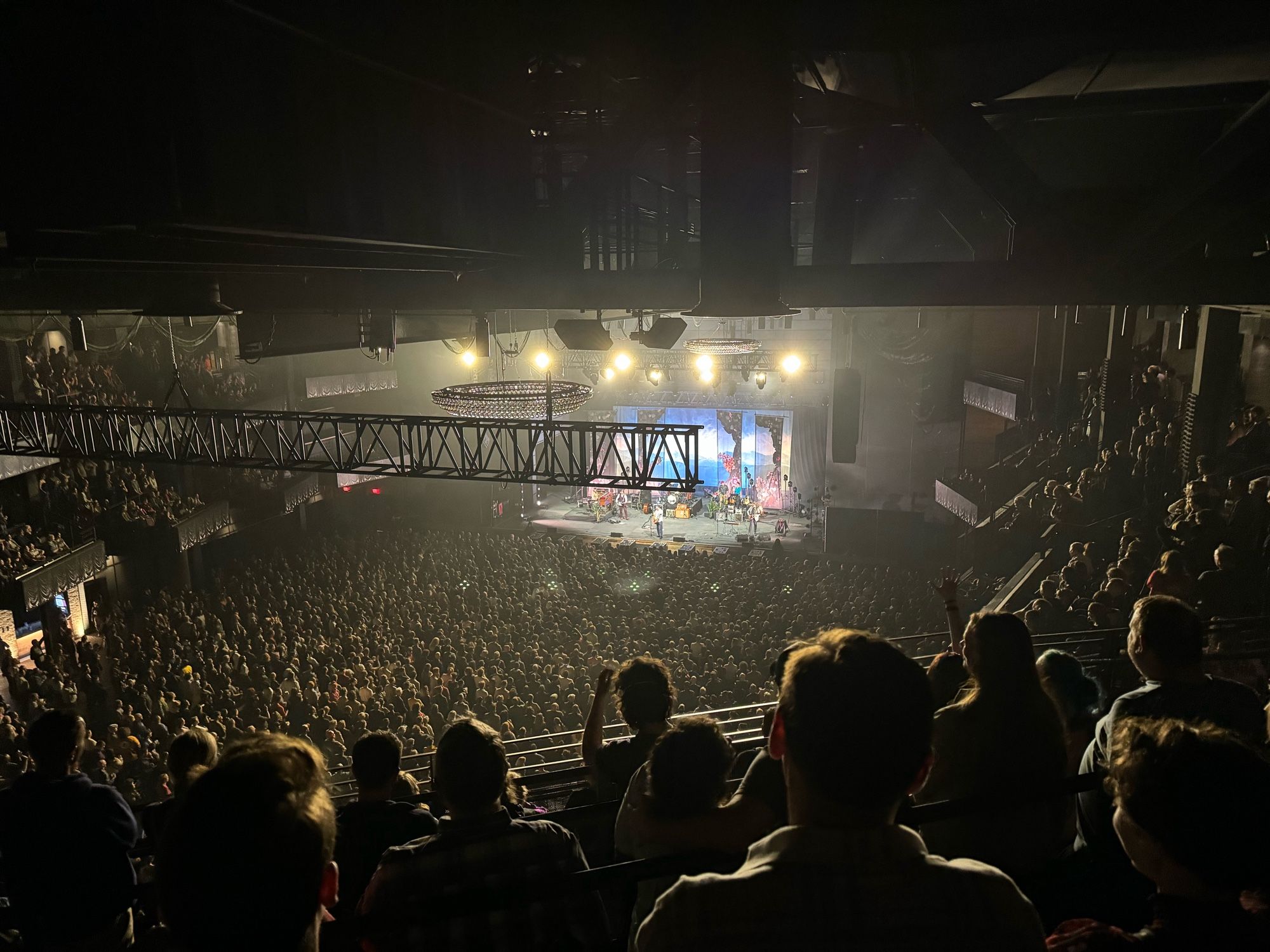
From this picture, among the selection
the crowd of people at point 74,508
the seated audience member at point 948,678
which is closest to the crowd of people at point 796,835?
the seated audience member at point 948,678

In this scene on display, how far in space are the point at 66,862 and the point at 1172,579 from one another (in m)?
6.46

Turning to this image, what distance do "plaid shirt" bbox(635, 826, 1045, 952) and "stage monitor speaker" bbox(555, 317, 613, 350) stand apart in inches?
201

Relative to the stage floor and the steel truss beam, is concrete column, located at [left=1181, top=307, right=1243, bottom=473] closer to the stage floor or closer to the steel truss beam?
the steel truss beam

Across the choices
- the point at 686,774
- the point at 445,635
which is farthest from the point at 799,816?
the point at 445,635

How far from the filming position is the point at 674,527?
88.2ft

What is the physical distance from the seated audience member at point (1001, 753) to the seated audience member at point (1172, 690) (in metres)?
0.22

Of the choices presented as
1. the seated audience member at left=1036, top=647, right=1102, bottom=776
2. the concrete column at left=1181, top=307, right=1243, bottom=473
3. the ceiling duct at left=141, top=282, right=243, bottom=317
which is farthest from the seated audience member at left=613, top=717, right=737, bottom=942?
the concrete column at left=1181, top=307, right=1243, bottom=473

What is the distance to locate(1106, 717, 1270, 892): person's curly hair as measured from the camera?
1.48m

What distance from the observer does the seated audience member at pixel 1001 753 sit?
8.06ft

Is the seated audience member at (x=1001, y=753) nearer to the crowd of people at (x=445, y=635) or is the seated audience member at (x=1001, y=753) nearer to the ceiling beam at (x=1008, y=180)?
the ceiling beam at (x=1008, y=180)

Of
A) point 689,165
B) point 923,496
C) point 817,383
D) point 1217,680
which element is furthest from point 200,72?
point 817,383

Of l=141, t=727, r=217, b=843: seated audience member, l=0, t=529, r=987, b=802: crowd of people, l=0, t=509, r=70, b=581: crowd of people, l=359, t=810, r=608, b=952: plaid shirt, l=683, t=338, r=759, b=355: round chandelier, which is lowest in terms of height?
l=0, t=529, r=987, b=802: crowd of people

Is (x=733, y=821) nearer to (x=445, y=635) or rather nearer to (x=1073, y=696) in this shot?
(x=1073, y=696)

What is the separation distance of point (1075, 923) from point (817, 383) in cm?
2669
